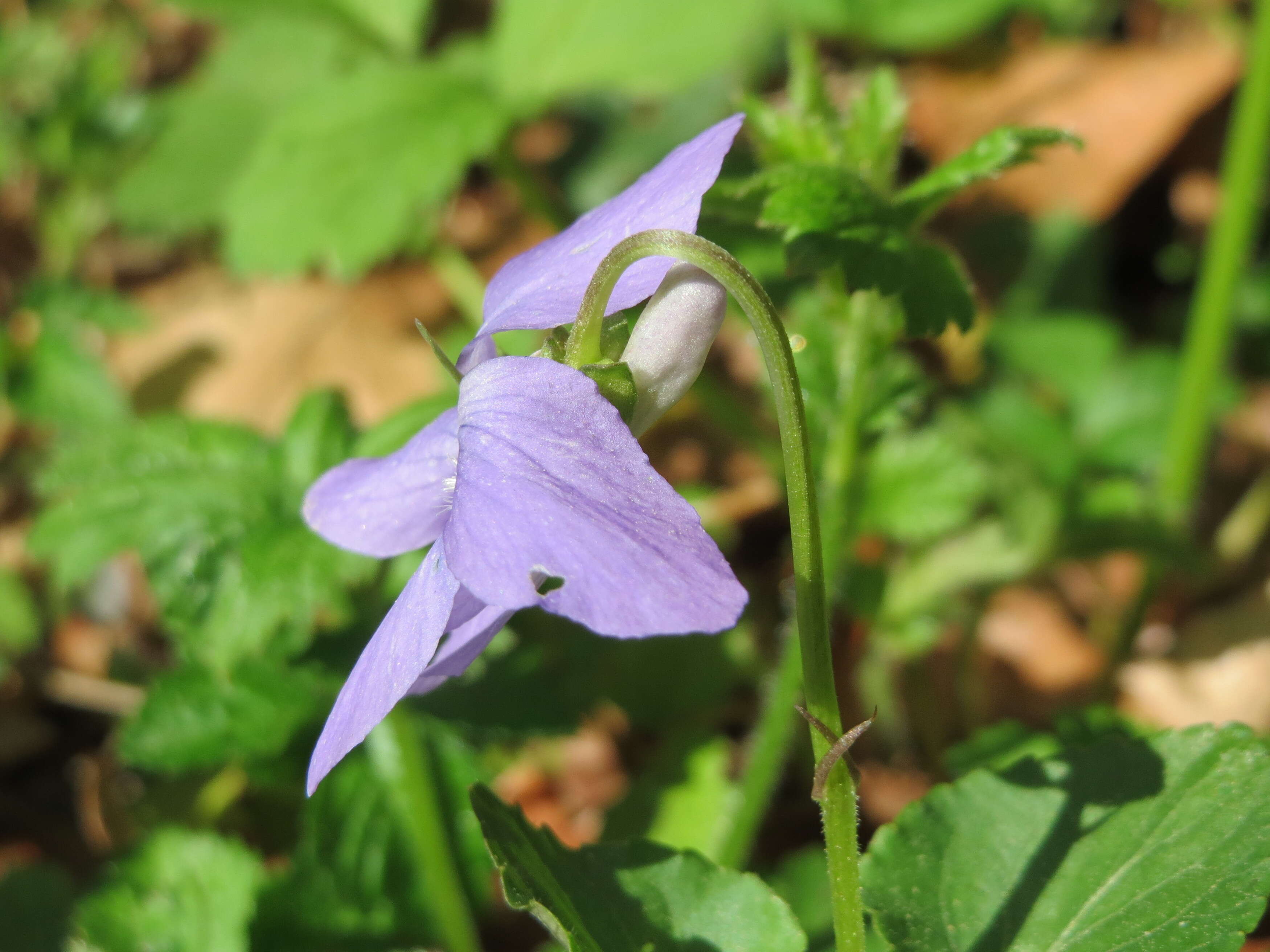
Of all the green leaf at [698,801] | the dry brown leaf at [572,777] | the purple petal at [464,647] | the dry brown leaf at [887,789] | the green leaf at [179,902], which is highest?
the purple petal at [464,647]

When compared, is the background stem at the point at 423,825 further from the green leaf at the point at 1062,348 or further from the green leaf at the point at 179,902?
the green leaf at the point at 1062,348

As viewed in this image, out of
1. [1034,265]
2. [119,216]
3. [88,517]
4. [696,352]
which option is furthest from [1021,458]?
[119,216]

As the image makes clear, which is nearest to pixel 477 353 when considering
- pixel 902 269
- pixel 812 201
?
pixel 812 201

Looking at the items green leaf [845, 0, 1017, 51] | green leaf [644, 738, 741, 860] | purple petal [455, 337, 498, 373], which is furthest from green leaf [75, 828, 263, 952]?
green leaf [845, 0, 1017, 51]

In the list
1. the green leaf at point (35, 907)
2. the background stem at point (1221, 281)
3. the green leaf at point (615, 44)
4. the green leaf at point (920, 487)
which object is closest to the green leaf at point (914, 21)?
the green leaf at point (615, 44)

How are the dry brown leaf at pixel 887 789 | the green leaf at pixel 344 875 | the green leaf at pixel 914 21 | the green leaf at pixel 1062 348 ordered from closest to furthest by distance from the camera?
the green leaf at pixel 344 875, the dry brown leaf at pixel 887 789, the green leaf at pixel 1062 348, the green leaf at pixel 914 21

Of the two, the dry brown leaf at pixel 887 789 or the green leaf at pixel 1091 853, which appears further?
the dry brown leaf at pixel 887 789

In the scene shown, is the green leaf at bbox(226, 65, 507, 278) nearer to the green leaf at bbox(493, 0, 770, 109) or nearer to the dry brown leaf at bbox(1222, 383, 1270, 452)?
the green leaf at bbox(493, 0, 770, 109)
